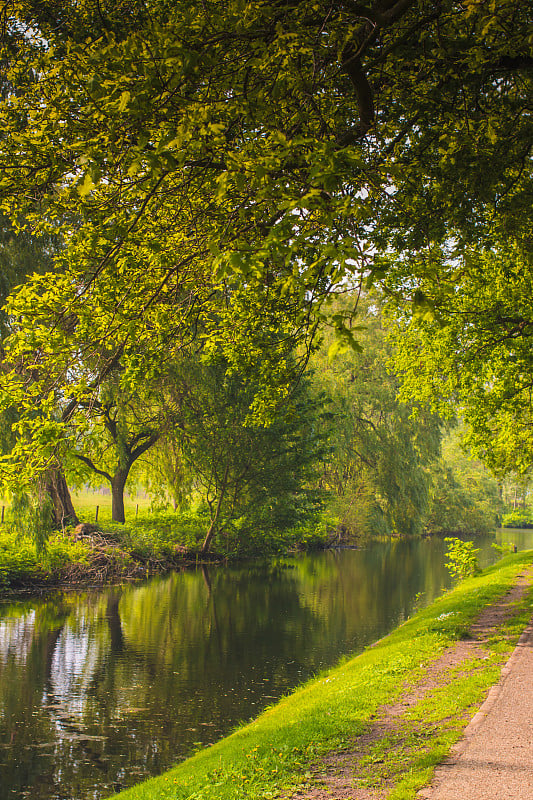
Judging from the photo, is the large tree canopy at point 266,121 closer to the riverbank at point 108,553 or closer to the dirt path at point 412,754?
the dirt path at point 412,754

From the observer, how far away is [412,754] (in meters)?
5.93

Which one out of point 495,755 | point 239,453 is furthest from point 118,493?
point 495,755

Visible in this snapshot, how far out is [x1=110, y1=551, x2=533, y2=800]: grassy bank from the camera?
5.82m

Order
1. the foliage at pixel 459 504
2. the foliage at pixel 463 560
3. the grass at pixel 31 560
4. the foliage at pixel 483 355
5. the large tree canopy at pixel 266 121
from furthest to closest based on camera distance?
the foliage at pixel 459 504
the foliage at pixel 463 560
the grass at pixel 31 560
the foliage at pixel 483 355
the large tree canopy at pixel 266 121

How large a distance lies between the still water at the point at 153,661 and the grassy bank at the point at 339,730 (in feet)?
3.97

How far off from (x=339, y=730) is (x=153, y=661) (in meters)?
6.69

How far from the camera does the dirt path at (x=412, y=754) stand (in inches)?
202

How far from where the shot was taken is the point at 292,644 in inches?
572

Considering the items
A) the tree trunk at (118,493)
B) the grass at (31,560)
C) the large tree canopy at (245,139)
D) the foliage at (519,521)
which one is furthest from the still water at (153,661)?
the foliage at (519,521)

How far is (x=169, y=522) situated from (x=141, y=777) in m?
19.7

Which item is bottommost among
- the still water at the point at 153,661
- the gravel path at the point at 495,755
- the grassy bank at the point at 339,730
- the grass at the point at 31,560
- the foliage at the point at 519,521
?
the foliage at the point at 519,521

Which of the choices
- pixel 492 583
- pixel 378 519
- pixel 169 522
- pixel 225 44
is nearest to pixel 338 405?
pixel 378 519

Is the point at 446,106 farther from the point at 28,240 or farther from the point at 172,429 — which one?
the point at 172,429

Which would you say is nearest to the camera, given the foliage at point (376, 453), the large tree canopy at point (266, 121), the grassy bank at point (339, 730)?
the large tree canopy at point (266, 121)
